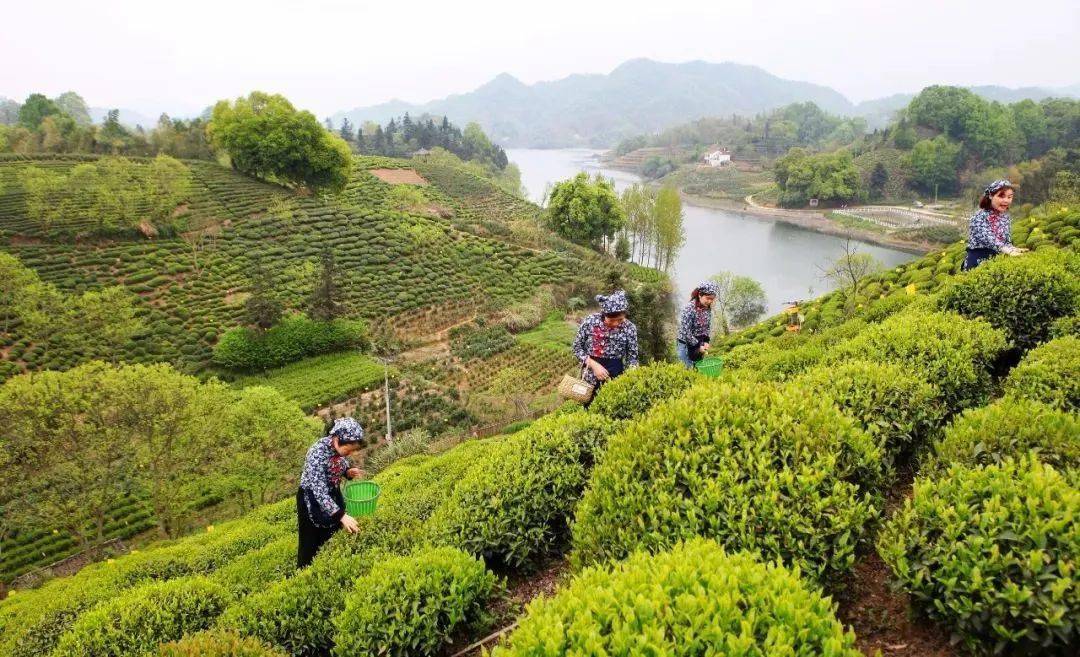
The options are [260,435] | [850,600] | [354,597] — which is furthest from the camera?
[260,435]

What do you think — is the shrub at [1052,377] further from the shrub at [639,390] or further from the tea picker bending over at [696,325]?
the tea picker bending over at [696,325]

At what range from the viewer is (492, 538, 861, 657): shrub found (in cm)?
214

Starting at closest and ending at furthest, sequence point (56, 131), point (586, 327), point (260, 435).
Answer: point (586, 327)
point (260, 435)
point (56, 131)

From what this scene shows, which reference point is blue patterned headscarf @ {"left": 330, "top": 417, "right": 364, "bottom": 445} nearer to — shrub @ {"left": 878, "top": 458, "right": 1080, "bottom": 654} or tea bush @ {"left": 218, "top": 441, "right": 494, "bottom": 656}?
tea bush @ {"left": 218, "top": 441, "right": 494, "bottom": 656}

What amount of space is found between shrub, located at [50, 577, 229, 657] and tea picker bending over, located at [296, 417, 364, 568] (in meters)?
0.87

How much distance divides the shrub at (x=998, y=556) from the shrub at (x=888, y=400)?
1335 mm

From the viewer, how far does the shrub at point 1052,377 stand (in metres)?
3.97

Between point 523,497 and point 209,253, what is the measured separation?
38.1 m

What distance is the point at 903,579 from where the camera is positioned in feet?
8.96

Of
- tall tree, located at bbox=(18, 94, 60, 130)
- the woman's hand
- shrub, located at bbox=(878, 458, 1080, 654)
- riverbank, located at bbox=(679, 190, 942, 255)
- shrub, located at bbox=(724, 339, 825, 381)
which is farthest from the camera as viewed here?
tall tree, located at bbox=(18, 94, 60, 130)

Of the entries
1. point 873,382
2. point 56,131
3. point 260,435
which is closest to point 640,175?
point 56,131

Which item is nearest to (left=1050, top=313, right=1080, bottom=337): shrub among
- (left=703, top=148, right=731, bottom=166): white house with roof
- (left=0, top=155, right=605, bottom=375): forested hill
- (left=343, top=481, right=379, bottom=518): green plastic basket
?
(left=343, top=481, right=379, bottom=518): green plastic basket

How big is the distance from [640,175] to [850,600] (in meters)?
130

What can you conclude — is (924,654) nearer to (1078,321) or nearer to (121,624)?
(1078,321)
